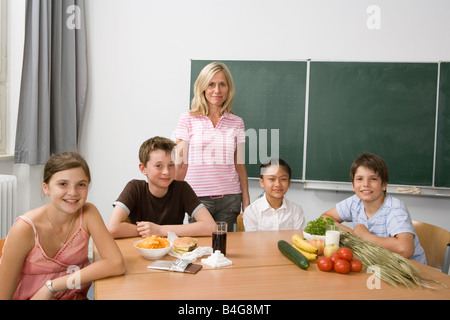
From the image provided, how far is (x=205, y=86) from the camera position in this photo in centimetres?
298

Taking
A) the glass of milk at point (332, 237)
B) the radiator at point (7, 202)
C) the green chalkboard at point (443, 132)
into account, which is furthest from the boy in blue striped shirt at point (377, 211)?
the radiator at point (7, 202)

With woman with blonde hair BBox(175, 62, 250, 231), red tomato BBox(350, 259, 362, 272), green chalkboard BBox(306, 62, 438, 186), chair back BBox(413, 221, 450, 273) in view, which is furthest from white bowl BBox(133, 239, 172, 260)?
green chalkboard BBox(306, 62, 438, 186)

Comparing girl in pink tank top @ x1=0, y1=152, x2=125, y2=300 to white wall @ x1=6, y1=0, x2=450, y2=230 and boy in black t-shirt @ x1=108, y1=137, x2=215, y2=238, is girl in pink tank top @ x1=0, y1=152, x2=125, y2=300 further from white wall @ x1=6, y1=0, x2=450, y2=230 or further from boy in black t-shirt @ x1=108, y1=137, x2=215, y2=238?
white wall @ x1=6, y1=0, x2=450, y2=230

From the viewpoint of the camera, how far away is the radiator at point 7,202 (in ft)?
11.5

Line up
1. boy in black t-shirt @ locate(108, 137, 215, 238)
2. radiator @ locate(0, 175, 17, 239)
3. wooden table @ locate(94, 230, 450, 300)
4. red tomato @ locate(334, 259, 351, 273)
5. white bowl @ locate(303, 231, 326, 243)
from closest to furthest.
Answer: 1. wooden table @ locate(94, 230, 450, 300)
2. red tomato @ locate(334, 259, 351, 273)
3. white bowl @ locate(303, 231, 326, 243)
4. boy in black t-shirt @ locate(108, 137, 215, 238)
5. radiator @ locate(0, 175, 17, 239)

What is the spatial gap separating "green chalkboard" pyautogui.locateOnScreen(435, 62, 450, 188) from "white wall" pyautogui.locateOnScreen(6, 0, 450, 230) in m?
0.16

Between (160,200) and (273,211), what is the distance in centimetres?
71

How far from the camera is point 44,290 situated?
162 cm

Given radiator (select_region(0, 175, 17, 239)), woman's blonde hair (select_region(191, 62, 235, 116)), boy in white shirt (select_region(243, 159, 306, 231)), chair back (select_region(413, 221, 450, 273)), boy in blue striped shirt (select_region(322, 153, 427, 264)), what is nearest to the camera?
boy in blue striped shirt (select_region(322, 153, 427, 264))

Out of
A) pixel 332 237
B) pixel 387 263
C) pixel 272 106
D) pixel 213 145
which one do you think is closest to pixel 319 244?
pixel 332 237

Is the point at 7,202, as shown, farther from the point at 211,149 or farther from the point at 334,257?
the point at 334,257

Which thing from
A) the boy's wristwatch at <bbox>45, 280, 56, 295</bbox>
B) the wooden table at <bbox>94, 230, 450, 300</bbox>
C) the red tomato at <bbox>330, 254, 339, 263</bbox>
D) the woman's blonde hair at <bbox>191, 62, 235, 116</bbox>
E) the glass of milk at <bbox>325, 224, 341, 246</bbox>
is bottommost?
the boy's wristwatch at <bbox>45, 280, 56, 295</bbox>

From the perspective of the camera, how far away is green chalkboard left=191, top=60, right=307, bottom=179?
404 cm

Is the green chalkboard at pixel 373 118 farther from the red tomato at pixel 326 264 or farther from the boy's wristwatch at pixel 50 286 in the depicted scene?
the boy's wristwatch at pixel 50 286
